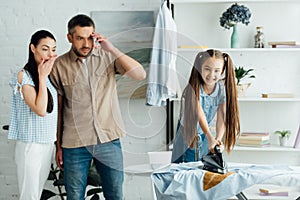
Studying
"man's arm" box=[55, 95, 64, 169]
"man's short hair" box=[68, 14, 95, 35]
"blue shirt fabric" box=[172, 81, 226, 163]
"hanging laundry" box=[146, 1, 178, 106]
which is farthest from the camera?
"man's arm" box=[55, 95, 64, 169]

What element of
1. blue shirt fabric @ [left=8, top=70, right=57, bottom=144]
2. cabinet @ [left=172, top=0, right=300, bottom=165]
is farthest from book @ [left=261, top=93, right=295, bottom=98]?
blue shirt fabric @ [left=8, top=70, right=57, bottom=144]

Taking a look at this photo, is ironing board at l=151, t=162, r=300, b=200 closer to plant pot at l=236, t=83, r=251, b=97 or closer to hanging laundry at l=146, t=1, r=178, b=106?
hanging laundry at l=146, t=1, r=178, b=106

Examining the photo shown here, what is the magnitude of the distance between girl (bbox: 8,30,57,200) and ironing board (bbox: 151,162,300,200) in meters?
0.86

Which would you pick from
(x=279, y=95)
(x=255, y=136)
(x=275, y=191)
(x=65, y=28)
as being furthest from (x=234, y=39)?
(x=65, y=28)

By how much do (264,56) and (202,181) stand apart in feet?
5.54

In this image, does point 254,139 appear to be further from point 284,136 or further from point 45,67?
point 45,67

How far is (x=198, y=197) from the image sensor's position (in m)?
2.40

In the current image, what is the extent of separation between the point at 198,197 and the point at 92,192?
1.33m

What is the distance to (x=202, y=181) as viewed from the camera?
238 cm

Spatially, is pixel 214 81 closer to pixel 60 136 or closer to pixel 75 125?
pixel 75 125

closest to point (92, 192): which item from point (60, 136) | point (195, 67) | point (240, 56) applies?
point (60, 136)

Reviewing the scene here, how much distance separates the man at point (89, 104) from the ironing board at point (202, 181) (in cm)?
25

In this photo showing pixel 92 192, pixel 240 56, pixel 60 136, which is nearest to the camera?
pixel 60 136

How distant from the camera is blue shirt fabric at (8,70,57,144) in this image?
296cm
